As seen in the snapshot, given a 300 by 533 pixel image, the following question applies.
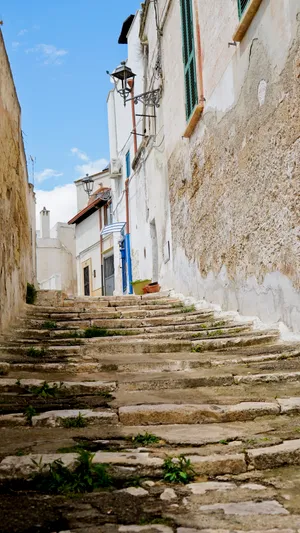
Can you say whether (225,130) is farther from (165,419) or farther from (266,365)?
(165,419)

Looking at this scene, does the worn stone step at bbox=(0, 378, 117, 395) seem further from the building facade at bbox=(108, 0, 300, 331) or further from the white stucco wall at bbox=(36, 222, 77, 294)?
the white stucco wall at bbox=(36, 222, 77, 294)

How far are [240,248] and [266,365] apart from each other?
7.56 ft

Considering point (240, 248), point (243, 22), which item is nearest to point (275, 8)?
point (243, 22)

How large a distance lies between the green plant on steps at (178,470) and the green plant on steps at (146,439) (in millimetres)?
338

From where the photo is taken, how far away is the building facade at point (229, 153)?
5617 mm

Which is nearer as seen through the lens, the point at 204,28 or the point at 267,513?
the point at 267,513

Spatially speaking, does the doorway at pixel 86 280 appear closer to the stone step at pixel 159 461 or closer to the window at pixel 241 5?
the window at pixel 241 5

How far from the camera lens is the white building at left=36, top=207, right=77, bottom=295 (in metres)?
31.3

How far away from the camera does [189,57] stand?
364 inches

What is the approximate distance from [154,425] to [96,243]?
837 inches

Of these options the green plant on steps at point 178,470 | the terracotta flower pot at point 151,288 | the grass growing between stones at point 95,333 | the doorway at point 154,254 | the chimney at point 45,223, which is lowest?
the green plant on steps at point 178,470

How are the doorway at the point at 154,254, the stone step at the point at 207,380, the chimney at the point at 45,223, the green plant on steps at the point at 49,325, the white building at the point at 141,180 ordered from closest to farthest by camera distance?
the stone step at the point at 207,380
the green plant on steps at the point at 49,325
the white building at the point at 141,180
the doorway at the point at 154,254
the chimney at the point at 45,223

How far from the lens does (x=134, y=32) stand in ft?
54.2

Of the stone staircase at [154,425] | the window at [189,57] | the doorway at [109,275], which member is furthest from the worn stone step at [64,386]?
the doorway at [109,275]
